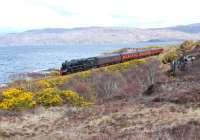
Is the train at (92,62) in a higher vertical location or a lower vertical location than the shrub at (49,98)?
higher

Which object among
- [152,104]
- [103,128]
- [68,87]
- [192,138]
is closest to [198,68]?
[68,87]

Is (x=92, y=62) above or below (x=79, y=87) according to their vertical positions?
above

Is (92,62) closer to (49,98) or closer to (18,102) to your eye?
(49,98)

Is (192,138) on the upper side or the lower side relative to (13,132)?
upper

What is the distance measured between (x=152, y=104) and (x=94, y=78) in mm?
17166

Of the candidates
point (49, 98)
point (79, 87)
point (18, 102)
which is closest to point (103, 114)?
point (49, 98)

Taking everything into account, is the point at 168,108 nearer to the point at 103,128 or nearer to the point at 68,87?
the point at 103,128

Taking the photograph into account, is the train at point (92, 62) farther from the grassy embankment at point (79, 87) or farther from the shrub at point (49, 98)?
the shrub at point (49, 98)

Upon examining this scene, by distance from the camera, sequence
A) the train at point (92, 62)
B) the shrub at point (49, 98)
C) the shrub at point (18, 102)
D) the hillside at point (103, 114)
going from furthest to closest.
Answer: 1. the train at point (92, 62)
2. the shrub at point (49, 98)
3. the shrub at point (18, 102)
4. the hillside at point (103, 114)

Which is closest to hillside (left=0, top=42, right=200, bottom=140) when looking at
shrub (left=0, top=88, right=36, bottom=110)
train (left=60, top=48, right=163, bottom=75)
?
shrub (left=0, top=88, right=36, bottom=110)

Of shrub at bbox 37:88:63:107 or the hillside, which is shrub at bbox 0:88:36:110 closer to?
the hillside

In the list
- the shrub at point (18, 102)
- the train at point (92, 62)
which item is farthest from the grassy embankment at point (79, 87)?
the train at point (92, 62)

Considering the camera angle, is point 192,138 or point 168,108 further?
point 168,108

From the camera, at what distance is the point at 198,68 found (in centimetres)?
3425
